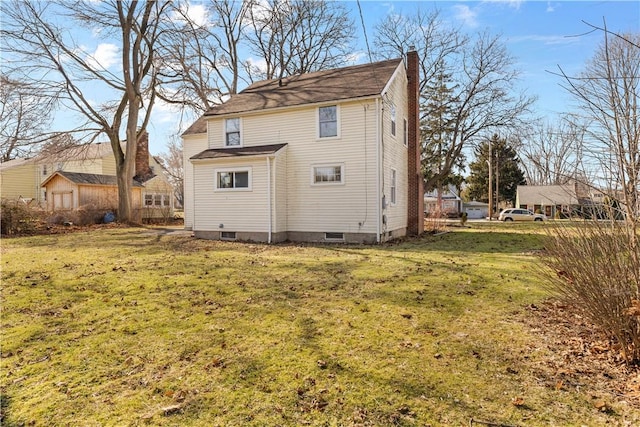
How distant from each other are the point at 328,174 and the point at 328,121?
210 cm

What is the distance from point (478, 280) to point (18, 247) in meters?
14.5

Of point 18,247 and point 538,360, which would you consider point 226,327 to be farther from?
point 18,247

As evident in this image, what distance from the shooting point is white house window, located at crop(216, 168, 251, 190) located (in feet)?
48.8

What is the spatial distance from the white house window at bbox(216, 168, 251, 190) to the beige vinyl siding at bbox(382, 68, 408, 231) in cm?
540

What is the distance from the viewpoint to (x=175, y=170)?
61.8 m

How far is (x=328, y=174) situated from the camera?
1488cm

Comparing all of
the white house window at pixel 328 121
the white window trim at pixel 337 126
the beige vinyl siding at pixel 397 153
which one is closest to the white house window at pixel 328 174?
the white window trim at pixel 337 126

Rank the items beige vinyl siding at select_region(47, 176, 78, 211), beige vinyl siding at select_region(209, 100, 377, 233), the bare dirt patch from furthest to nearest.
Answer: beige vinyl siding at select_region(47, 176, 78, 211), beige vinyl siding at select_region(209, 100, 377, 233), the bare dirt patch

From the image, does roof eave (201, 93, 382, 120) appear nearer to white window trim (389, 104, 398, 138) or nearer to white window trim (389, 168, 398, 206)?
white window trim (389, 104, 398, 138)

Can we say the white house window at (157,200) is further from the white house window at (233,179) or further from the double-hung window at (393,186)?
the double-hung window at (393,186)

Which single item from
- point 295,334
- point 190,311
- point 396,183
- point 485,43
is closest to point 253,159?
point 396,183

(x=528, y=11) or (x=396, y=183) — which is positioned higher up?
(x=528, y=11)

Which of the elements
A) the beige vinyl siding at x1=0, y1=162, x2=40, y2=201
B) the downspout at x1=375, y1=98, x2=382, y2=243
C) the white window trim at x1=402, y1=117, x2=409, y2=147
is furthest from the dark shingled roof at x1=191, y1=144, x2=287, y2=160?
the beige vinyl siding at x1=0, y1=162, x2=40, y2=201

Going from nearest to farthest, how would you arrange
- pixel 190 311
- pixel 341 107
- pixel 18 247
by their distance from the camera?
pixel 190 311, pixel 18 247, pixel 341 107
